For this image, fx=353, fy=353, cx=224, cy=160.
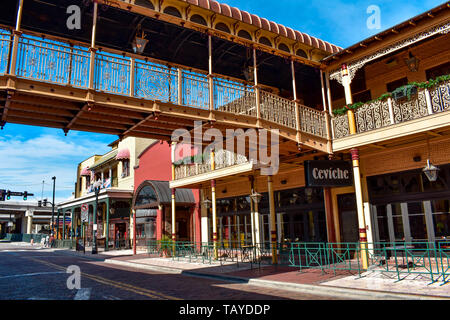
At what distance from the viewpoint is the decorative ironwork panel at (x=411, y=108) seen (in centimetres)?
1130

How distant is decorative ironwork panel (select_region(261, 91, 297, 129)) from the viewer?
11.3 meters

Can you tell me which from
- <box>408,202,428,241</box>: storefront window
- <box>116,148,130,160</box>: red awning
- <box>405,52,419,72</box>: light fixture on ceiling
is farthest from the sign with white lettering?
<box>116,148,130,160</box>: red awning

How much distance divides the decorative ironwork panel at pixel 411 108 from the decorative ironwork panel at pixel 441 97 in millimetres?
256

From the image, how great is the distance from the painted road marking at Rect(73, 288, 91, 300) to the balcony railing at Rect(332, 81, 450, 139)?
32.9 feet

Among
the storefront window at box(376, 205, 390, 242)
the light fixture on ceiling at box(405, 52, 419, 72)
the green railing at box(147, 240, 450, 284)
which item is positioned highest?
the light fixture on ceiling at box(405, 52, 419, 72)

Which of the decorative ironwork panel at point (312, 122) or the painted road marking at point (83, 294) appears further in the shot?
the decorative ironwork panel at point (312, 122)

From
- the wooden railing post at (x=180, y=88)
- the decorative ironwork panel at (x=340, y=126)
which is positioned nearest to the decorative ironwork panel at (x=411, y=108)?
the decorative ironwork panel at (x=340, y=126)

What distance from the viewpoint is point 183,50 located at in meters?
11.7

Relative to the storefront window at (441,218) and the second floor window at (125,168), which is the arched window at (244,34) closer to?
the storefront window at (441,218)

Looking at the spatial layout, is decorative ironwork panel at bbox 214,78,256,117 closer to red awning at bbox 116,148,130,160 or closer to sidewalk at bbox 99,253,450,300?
sidewalk at bbox 99,253,450,300

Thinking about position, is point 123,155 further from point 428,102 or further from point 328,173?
point 428,102
